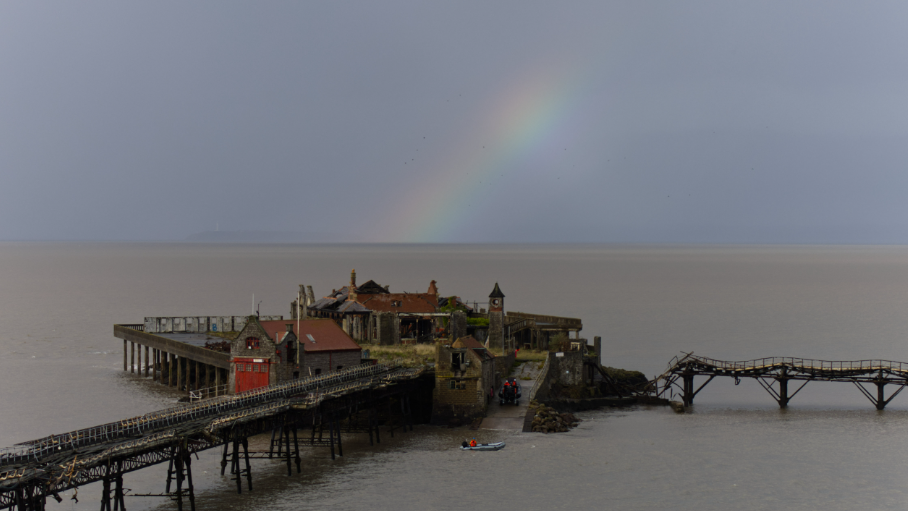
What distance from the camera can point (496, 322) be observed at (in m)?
82.0

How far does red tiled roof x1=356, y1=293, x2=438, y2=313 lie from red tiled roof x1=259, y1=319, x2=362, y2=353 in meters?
21.4

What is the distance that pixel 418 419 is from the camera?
67.8 metres

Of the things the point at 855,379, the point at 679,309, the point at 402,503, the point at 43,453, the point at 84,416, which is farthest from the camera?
the point at 679,309

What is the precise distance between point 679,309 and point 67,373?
349 ft

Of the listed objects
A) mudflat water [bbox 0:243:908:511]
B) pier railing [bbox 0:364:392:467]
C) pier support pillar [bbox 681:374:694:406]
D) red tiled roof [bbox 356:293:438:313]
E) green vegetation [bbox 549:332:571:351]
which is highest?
red tiled roof [bbox 356:293:438:313]

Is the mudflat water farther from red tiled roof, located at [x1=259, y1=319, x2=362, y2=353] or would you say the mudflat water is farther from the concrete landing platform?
red tiled roof, located at [x1=259, y1=319, x2=362, y2=353]

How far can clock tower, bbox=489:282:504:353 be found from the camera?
8131 cm

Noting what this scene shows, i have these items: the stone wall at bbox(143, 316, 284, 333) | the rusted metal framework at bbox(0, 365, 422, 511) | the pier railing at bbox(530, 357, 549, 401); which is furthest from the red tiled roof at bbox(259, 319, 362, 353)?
the stone wall at bbox(143, 316, 284, 333)

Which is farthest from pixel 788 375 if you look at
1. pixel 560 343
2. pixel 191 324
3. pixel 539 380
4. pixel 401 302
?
pixel 191 324

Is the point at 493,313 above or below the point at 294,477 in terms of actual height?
above

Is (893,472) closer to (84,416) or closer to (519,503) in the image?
(519,503)

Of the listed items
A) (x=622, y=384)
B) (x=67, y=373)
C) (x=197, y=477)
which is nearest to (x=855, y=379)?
(x=622, y=384)

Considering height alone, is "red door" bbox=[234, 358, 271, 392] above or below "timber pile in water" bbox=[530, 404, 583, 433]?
above

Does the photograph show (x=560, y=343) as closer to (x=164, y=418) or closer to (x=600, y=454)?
(x=600, y=454)
